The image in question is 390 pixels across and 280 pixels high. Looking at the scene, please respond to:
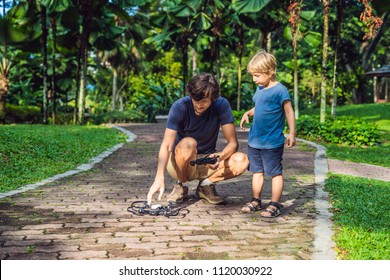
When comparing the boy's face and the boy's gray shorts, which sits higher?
the boy's face

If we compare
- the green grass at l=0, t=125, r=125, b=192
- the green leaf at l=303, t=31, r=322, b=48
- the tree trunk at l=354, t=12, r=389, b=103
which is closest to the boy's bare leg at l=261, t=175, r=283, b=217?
the green grass at l=0, t=125, r=125, b=192

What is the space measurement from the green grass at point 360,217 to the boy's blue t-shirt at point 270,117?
94 centimetres

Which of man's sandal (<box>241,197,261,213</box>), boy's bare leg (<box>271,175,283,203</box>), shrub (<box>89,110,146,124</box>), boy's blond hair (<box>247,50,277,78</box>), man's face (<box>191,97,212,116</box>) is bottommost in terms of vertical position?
shrub (<box>89,110,146,124</box>)

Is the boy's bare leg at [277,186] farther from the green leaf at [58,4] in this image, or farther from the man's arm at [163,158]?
the green leaf at [58,4]

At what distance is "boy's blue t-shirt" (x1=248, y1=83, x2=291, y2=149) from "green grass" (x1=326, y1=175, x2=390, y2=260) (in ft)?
3.09

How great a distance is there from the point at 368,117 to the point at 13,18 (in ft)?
47.1

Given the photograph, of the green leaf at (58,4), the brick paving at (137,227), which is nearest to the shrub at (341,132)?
the brick paving at (137,227)

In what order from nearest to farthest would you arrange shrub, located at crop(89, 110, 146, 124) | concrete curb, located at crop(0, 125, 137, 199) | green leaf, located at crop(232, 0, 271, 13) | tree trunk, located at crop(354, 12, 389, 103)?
concrete curb, located at crop(0, 125, 137, 199), green leaf, located at crop(232, 0, 271, 13), shrub, located at crop(89, 110, 146, 124), tree trunk, located at crop(354, 12, 389, 103)

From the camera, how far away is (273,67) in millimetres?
4859

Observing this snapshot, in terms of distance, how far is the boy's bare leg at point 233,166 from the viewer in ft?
17.5

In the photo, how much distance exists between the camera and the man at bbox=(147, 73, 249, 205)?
4.90 meters

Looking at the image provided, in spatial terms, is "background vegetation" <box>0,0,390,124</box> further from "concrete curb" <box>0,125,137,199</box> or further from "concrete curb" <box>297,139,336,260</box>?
"concrete curb" <box>0,125,137,199</box>
